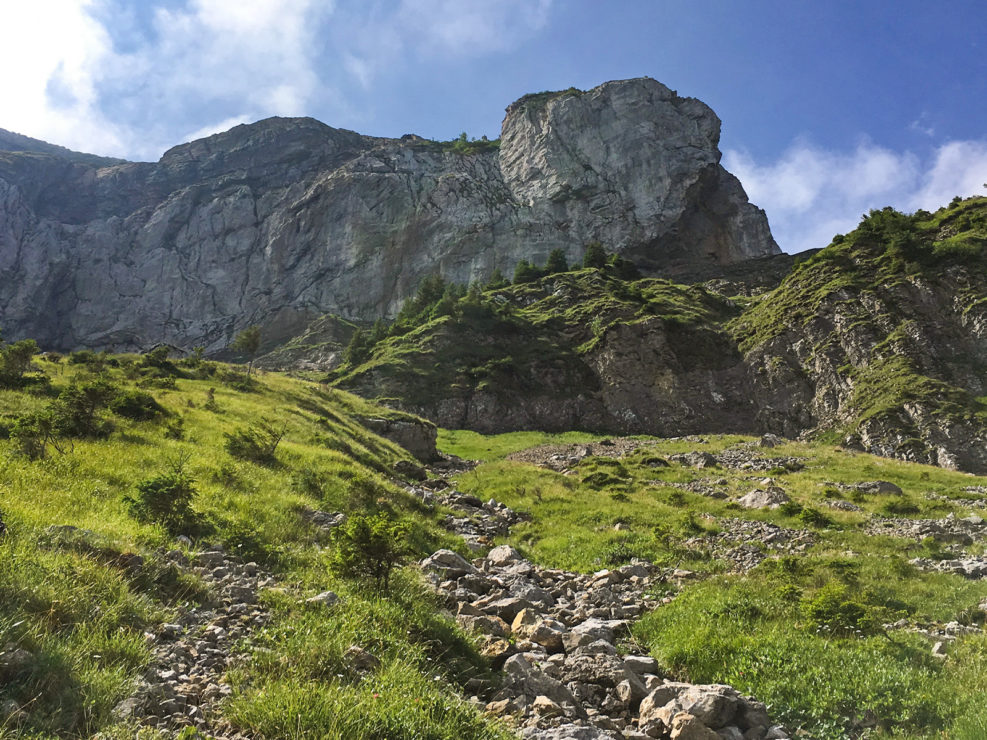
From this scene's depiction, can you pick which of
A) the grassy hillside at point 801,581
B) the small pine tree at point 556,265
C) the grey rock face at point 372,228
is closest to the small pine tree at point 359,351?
the small pine tree at point 556,265

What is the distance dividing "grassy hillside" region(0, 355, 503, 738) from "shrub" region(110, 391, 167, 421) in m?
2.95

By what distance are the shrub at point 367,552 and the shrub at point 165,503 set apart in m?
3.35

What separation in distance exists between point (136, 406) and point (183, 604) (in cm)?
1517

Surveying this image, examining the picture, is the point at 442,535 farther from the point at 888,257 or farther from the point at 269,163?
the point at 269,163

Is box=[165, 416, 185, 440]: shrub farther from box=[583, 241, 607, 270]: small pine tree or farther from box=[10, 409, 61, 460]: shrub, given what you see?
box=[583, 241, 607, 270]: small pine tree

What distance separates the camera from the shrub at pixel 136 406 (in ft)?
59.7

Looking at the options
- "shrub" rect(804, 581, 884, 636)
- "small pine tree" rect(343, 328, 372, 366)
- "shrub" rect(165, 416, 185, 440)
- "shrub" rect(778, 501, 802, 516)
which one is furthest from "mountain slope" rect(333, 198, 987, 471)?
"shrub" rect(165, 416, 185, 440)

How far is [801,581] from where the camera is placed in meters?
11.7

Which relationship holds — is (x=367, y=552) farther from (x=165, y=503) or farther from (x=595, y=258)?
(x=595, y=258)

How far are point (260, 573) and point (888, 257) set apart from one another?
74582mm

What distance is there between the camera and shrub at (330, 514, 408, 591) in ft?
28.7

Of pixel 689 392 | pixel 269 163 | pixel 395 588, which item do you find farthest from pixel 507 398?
pixel 269 163

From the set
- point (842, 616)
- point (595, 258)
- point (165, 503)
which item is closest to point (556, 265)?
point (595, 258)

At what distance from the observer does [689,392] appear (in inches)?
2625
